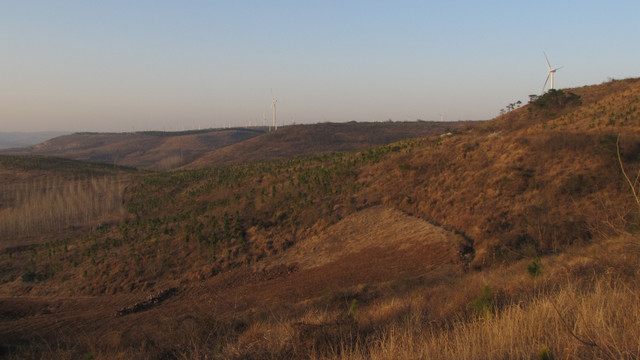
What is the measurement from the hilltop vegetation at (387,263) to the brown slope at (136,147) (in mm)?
65874

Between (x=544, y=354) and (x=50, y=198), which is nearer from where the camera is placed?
(x=544, y=354)

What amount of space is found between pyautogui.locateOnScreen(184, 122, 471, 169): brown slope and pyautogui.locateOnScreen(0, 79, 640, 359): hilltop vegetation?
44879 millimetres

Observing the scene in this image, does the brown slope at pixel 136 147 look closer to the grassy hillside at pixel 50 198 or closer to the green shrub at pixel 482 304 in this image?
the grassy hillside at pixel 50 198

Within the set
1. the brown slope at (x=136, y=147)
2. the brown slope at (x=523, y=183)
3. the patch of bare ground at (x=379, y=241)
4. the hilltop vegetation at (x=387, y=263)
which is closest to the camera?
the hilltop vegetation at (x=387, y=263)

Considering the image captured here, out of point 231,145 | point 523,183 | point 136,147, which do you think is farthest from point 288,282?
point 136,147

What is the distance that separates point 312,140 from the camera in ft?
259

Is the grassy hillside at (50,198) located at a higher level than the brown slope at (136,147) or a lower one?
lower

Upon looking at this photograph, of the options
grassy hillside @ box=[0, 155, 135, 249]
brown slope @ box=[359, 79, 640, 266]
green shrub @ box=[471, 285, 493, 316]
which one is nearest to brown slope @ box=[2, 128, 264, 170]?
grassy hillside @ box=[0, 155, 135, 249]

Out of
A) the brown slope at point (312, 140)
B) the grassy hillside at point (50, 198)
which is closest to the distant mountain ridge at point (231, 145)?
the brown slope at point (312, 140)

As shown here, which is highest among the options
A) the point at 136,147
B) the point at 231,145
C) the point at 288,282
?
the point at 136,147

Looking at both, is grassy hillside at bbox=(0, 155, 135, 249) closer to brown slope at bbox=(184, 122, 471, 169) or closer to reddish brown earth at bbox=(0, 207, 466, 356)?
reddish brown earth at bbox=(0, 207, 466, 356)

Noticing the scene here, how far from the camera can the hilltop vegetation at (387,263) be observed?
430cm

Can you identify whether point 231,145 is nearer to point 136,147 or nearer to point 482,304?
point 136,147

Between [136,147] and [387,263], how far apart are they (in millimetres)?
120152
